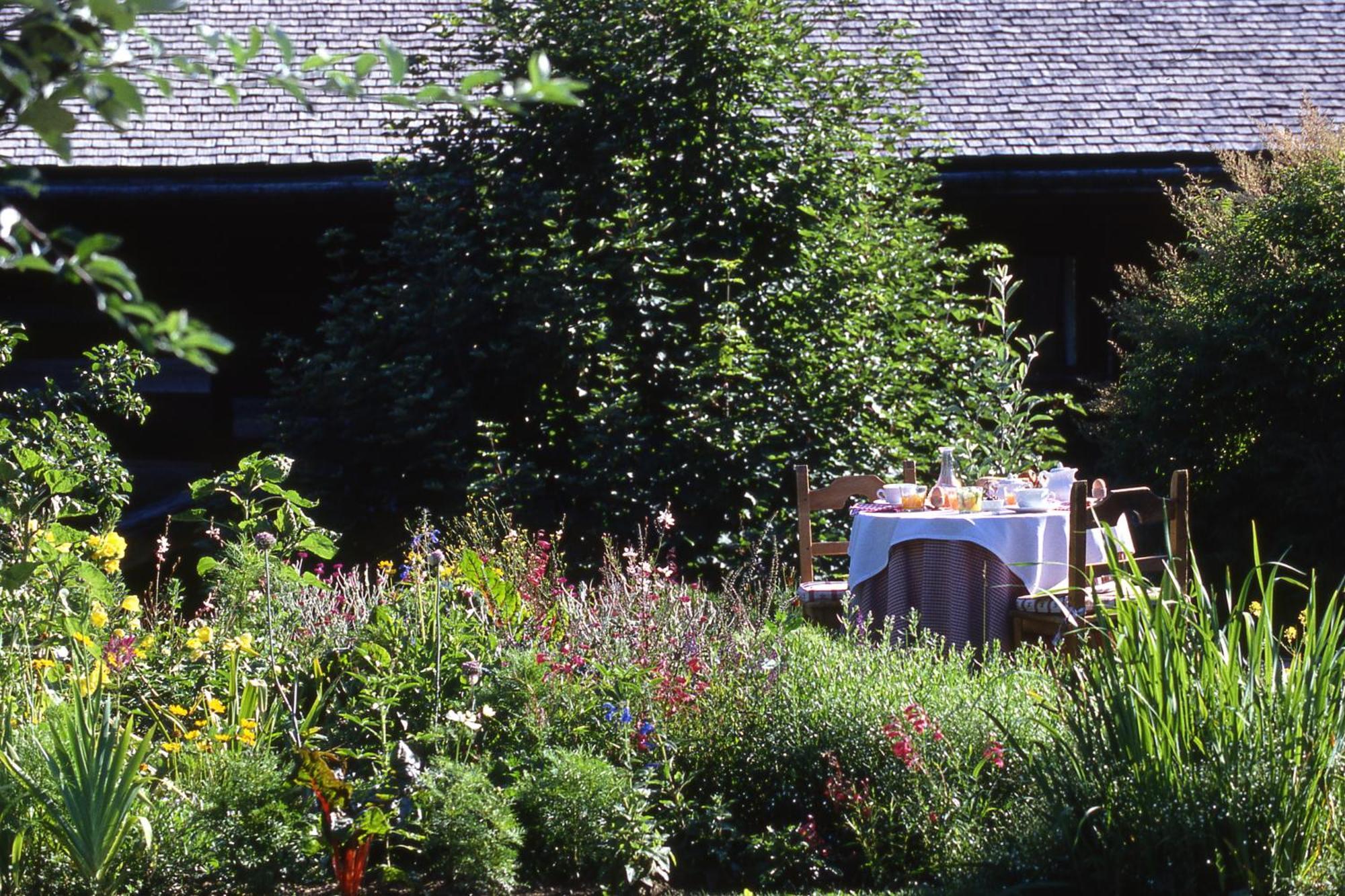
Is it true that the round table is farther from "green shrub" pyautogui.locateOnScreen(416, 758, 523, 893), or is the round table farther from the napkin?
"green shrub" pyautogui.locateOnScreen(416, 758, 523, 893)

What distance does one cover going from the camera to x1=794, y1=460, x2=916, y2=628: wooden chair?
228 inches

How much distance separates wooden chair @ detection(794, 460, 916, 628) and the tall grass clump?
246 centimetres

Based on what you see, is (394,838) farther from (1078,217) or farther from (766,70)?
(1078,217)

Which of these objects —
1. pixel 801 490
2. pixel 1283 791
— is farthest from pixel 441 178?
pixel 1283 791

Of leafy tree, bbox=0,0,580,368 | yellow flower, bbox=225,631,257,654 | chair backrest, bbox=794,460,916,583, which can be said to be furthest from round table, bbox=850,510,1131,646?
leafy tree, bbox=0,0,580,368

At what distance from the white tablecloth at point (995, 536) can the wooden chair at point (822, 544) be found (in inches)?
10.8

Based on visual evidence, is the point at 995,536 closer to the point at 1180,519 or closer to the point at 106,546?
the point at 1180,519

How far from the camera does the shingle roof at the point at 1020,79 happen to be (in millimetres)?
8945

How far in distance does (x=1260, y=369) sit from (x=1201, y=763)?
4612 millimetres

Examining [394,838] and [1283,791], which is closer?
[1283,791]

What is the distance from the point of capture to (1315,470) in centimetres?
687

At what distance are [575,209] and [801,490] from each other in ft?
6.77

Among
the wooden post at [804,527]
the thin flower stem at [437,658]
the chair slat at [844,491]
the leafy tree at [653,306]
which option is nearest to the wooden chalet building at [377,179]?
the leafy tree at [653,306]

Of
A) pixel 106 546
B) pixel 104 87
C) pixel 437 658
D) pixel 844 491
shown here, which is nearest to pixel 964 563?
pixel 844 491
